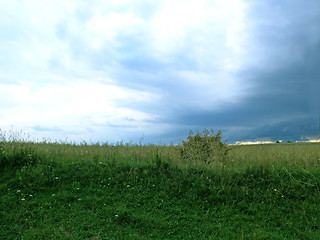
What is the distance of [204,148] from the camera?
1318 centimetres

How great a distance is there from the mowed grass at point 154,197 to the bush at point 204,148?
648 millimetres

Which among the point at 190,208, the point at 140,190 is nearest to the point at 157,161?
the point at 140,190

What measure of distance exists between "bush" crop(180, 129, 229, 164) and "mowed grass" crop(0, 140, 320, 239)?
648 millimetres

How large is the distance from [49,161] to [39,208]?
3318mm

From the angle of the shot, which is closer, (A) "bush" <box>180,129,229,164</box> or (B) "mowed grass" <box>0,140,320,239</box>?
(B) "mowed grass" <box>0,140,320,239</box>

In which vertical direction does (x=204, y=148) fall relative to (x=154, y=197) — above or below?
above

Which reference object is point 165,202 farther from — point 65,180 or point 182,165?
point 65,180

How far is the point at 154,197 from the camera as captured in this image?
30.1 feet

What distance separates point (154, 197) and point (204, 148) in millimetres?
4850

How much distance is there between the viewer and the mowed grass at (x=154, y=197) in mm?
7555

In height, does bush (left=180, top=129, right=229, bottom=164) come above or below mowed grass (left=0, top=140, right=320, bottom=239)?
above

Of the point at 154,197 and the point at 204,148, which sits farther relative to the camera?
the point at 204,148

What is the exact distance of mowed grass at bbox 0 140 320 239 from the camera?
7.55m

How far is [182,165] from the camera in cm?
1108
